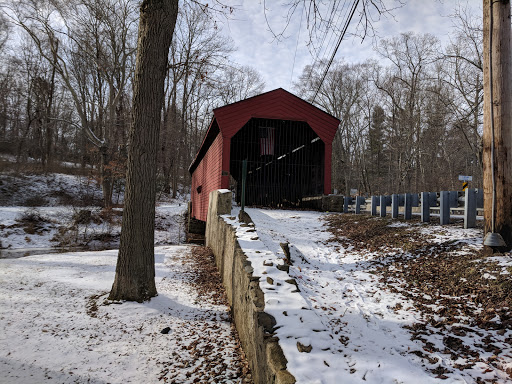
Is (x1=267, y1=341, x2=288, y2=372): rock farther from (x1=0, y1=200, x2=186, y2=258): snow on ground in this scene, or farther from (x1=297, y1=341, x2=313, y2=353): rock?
(x1=0, y1=200, x2=186, y2=258): snow on ground

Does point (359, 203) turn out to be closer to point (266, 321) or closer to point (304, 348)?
point (266, 321)

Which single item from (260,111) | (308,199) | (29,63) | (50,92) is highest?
(29,63)

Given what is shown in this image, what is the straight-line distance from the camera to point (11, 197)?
16.7m

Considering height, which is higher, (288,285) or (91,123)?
(91,123)

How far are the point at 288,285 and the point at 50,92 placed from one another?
2858 centimetres

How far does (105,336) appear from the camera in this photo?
3295 mm

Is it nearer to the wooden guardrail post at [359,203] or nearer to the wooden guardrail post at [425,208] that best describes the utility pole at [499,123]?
the wooden guardrail post at [425,208]

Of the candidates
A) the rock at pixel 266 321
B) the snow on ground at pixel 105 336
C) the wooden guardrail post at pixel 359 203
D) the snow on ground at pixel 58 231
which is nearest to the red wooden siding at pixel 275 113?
the wooden guardrail post at pixel 359 203

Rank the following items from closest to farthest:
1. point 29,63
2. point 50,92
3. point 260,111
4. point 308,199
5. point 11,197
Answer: point 260,111 < point 308,199 < point 11,197 < point 29,63 < point 50,92

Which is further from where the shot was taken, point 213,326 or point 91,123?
point 91,123

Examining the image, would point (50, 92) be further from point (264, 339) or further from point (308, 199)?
point (264, 339)

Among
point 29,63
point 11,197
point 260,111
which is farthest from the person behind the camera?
point 29,63

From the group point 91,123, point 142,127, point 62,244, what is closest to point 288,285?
point 142,127

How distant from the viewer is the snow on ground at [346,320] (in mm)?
2008
